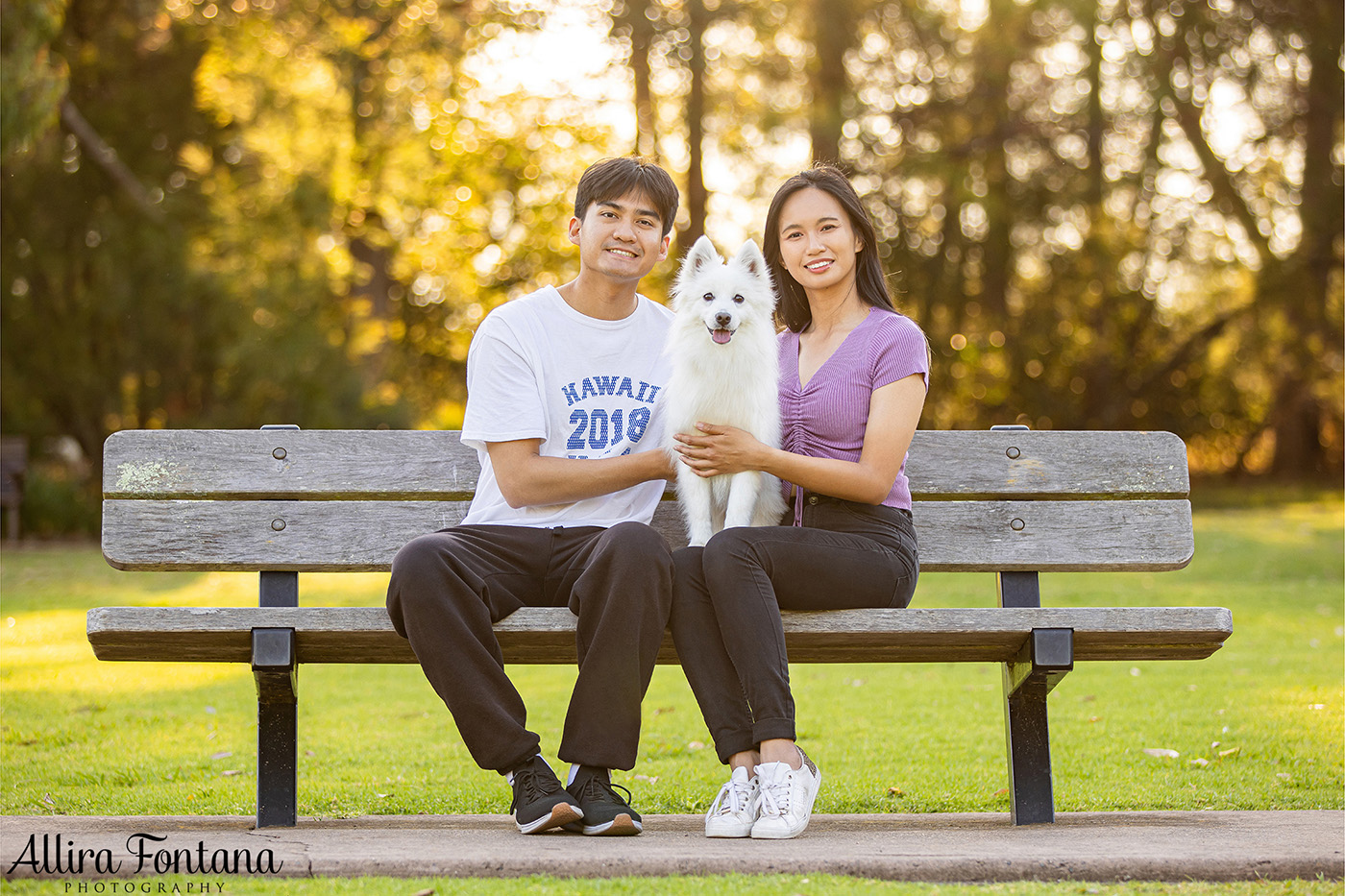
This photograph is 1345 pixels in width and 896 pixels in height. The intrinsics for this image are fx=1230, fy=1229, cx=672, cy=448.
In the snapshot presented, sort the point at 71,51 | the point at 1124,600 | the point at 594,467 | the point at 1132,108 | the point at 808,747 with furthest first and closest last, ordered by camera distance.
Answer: the point at 1132,108
the point at 71,51
the point at 1124,600
the point at 808,747
the point at 594,467

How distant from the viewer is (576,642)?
2.96m

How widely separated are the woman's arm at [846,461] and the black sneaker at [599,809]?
89cm

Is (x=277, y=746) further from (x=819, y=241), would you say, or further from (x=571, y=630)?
(x=819, y=241)

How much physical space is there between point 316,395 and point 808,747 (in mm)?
10842

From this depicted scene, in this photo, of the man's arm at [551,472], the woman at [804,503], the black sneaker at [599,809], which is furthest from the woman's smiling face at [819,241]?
the black sneaker at [599,809]

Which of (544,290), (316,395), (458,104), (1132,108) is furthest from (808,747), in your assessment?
(458,104)

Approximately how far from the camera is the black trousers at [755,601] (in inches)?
114

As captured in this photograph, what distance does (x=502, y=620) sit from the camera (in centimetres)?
302

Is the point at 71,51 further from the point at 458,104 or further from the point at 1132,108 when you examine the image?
the point at 1132,108

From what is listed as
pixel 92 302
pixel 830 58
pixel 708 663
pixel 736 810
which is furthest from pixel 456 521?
pixel 830 58

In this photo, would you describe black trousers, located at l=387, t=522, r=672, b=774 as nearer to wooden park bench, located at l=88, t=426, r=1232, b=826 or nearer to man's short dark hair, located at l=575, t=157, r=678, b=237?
wooden park bench, located at l=88, t=426, r=1232, b=826

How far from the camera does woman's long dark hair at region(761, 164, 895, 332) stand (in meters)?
3.59

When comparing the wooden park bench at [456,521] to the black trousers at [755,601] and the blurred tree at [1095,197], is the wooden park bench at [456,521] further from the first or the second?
the blurred tree at [1095,197]
